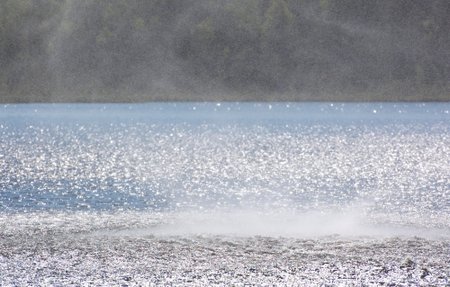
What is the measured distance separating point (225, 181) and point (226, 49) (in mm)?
132557

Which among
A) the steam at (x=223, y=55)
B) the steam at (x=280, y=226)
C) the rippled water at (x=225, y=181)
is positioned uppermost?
the steam at (x=223, y=55)

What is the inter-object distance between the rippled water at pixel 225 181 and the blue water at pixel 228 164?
3.9 inches

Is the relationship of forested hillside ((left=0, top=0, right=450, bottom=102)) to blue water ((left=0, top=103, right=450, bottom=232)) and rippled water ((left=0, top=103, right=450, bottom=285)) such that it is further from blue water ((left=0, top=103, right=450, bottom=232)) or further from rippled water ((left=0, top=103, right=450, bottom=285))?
rippled water ((left=0, top=103, right=450, bottom=285))

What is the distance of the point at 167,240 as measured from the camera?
28766 mm

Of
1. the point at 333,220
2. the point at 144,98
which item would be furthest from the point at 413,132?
the point at 144,98

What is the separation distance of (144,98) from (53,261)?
171093mm

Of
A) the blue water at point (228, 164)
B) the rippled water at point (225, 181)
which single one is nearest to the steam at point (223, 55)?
the blue water at point (228, 164)

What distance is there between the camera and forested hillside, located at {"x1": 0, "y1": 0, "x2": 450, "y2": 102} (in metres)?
180

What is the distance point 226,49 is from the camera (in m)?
183

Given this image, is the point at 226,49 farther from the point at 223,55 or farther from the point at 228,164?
the point at 228,164

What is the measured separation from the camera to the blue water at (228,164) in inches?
1603

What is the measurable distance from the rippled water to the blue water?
0.10m

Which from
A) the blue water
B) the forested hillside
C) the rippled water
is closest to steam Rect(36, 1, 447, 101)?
the forested hillside

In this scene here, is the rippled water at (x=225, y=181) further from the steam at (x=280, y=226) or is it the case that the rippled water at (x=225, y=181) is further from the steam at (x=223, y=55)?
the steam at (x=223, y=55)
